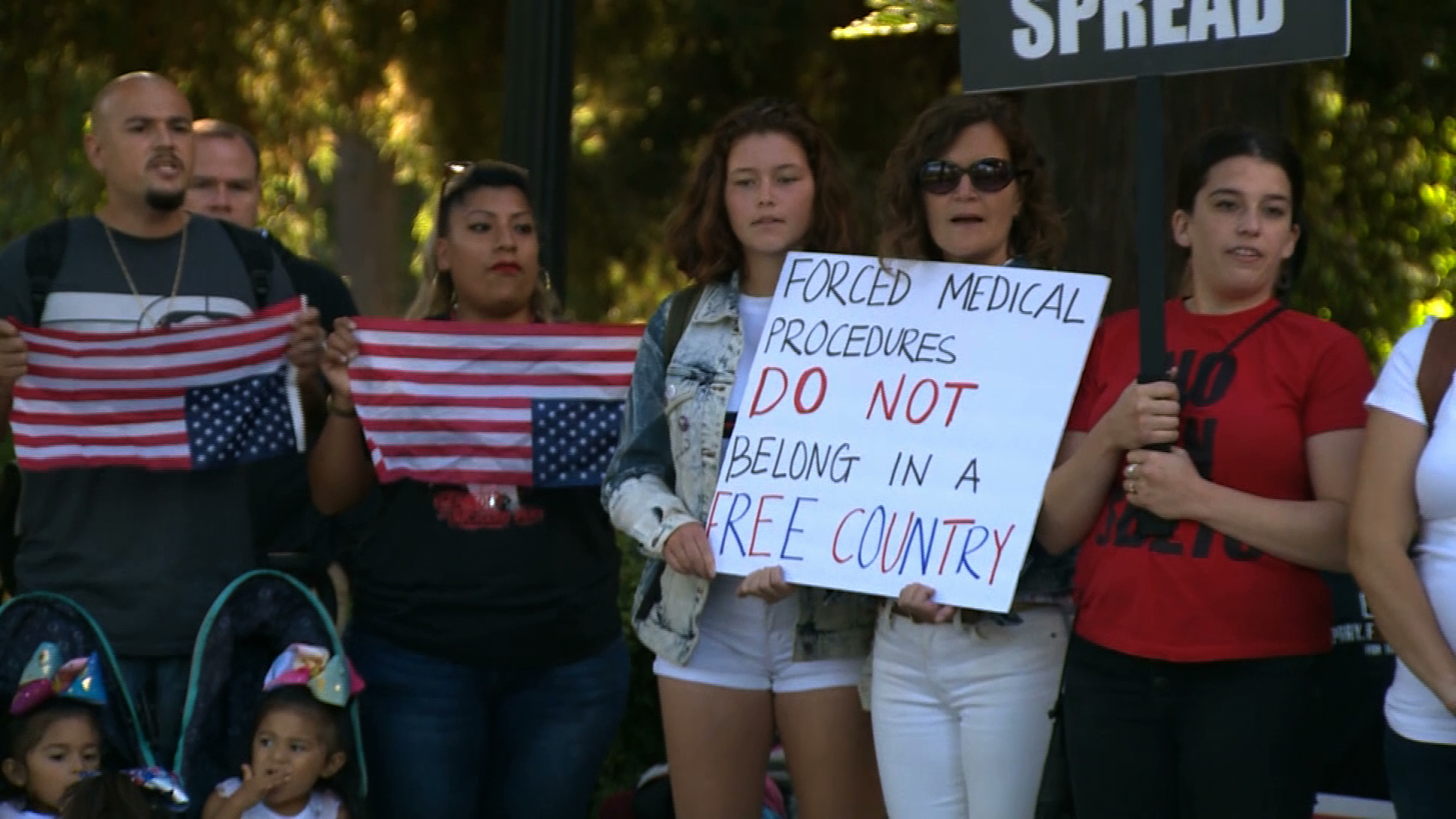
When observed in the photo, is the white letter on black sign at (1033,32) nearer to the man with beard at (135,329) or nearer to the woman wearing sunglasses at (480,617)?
the woman wearing sunglasses at (480,617)

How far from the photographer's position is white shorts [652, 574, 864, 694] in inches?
177

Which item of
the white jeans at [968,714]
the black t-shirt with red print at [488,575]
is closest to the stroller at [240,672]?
the black t-shirt with red print at [488,575]

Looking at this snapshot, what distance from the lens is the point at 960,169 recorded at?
4367 millimetres

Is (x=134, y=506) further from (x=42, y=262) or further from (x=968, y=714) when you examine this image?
(x=968, y=714)

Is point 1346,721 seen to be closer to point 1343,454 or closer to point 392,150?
point 1343,454

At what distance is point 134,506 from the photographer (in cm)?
507

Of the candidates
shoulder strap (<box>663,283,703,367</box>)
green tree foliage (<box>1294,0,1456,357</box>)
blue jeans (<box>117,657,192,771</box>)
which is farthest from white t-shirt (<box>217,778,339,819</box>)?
green tree foliage (<box>1294,0,1456,357</box>)

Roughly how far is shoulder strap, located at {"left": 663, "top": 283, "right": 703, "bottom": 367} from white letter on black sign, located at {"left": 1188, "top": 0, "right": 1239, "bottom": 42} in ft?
4.16

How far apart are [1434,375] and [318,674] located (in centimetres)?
263

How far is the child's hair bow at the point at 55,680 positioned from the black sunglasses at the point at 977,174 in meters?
2.26

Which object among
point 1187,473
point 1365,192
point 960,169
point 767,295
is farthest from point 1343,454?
point 1365,192

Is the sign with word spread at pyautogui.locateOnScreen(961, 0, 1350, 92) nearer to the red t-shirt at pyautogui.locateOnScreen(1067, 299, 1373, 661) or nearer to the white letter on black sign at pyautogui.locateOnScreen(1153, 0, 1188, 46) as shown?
the white letter on black sign at pyautogui.locateOnScreen(1153, 0, 1188, 46)

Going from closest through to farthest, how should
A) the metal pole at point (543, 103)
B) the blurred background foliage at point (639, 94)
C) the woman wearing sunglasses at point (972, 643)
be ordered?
the woman wearing sunglasses at point (972, 643)
the metal pole at point (543, 103)
the blurred background foliage at point (639, 94)

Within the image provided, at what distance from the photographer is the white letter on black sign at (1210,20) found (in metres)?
4.02
